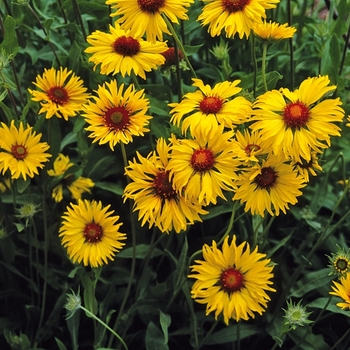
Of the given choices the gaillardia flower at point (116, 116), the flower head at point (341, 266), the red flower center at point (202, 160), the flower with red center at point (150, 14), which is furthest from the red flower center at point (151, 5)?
the flower head at point (341, 266)

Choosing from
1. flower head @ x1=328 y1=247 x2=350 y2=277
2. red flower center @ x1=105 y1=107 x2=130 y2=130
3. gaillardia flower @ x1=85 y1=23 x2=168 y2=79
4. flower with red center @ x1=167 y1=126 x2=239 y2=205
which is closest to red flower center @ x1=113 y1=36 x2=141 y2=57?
gaillardia flower @ x1=85 y1=23 x2=168 y2=79

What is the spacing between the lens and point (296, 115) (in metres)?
0.74

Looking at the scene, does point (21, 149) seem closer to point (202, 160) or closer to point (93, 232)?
point (93, 232)

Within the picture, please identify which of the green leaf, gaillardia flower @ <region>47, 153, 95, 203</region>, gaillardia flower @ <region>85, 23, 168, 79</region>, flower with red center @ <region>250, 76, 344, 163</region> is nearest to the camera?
flower with red center @ <region>250, 76, 344, 163</region>

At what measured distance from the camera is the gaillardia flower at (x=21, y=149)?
0.94m

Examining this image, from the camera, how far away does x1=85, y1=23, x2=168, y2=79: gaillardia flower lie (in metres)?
0.87

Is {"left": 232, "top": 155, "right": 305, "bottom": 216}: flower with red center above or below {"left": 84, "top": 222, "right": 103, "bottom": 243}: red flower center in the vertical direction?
above

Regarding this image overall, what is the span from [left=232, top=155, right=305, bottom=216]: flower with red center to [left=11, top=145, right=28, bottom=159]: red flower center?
39cm

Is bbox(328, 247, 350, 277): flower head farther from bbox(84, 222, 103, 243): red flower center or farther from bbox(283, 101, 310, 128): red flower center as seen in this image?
bbox(84, 222, 103, 243): red flower center

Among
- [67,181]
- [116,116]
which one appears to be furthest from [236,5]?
[67,181]

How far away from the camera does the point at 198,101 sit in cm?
81

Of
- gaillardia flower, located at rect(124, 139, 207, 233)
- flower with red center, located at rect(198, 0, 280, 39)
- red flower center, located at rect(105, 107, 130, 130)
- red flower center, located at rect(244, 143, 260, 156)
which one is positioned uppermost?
flower with red center, located at rect(198, 0, 280, 39)

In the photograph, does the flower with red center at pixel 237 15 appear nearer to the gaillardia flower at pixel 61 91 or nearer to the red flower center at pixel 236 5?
the red flower center at pixel 236 5

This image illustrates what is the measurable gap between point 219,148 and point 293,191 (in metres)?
0.12
